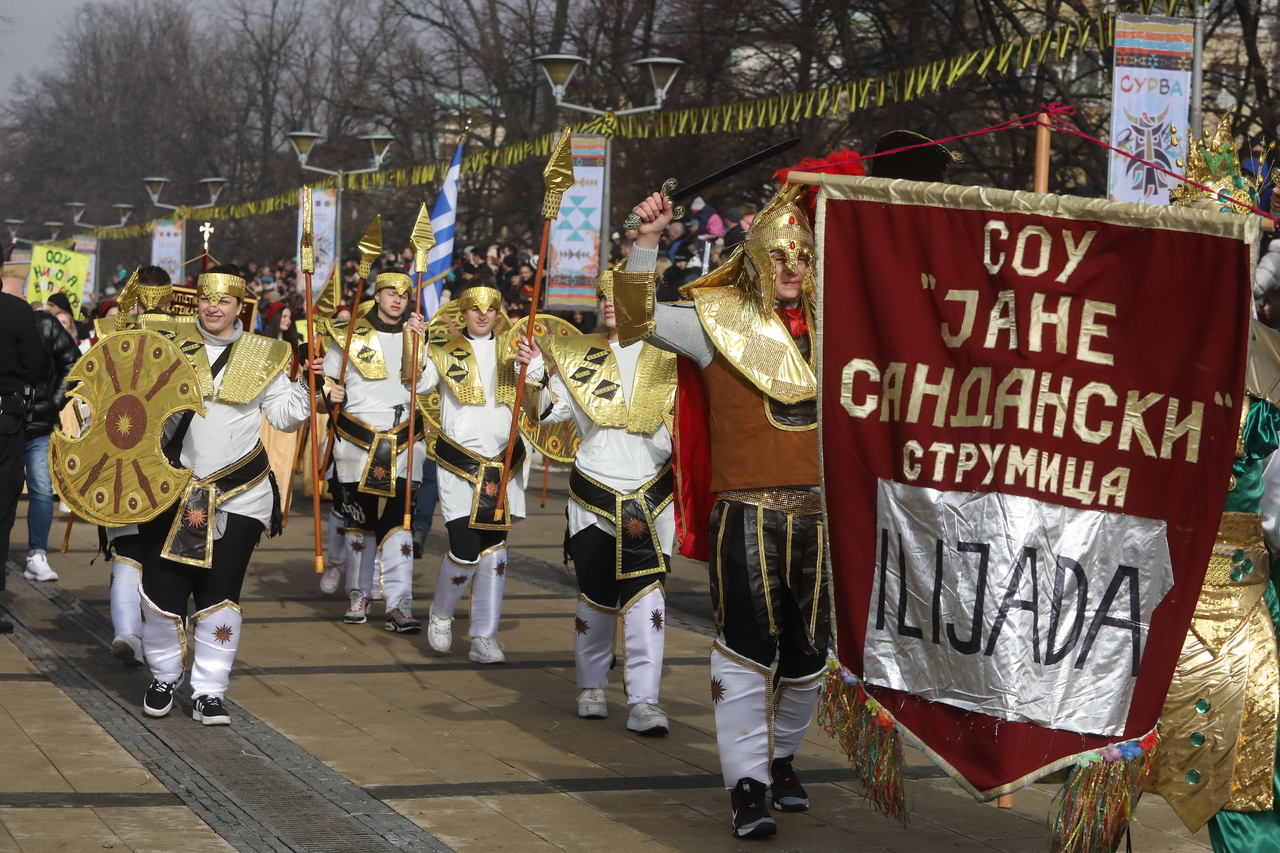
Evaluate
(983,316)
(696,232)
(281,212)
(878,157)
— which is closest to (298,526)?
(696,232)

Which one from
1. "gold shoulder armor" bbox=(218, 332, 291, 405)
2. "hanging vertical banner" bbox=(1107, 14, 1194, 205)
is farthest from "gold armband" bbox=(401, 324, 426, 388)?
"hanging vertical banner" bbox=(1107, 14, 1194, 205)

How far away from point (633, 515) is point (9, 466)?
368 cm

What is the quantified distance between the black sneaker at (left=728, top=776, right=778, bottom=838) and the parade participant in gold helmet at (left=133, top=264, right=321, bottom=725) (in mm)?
2511

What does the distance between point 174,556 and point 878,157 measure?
132 inches

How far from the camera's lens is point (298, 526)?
45.4 ft

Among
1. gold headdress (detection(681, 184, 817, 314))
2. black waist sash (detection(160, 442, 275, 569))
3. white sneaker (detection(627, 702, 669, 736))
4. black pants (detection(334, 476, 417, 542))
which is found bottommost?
white sneaker (detection(627, 702, 669, 736))

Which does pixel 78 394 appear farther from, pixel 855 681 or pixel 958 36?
pixel 958 36

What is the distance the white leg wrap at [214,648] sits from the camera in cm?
677

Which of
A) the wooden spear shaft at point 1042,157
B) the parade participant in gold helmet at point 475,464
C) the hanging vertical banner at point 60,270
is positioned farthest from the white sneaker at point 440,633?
the hanging vertical banner at point 60,270

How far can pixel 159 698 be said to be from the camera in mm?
6805

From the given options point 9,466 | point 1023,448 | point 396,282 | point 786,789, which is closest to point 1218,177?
point 1023,448

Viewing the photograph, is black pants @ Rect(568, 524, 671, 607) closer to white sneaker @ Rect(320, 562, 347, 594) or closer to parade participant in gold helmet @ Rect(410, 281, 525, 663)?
parade participant in gold helmet @ Rect(410, 281, 525, 663)

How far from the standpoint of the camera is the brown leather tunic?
523 centimetres

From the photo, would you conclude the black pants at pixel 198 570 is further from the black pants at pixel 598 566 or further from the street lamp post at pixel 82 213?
the street lamp post at pixel 82 213
